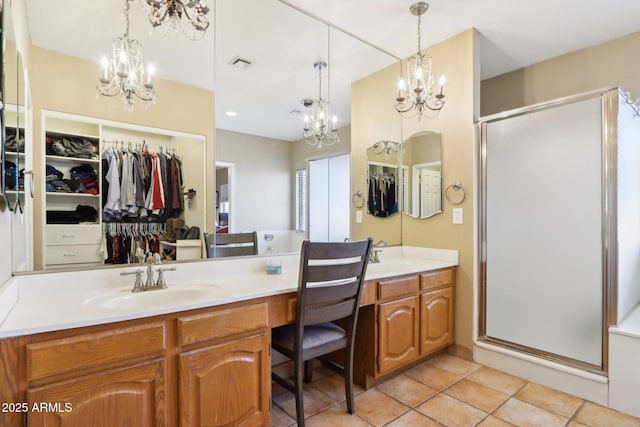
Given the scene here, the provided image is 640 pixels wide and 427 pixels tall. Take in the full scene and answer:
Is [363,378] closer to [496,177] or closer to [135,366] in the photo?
[135,366]

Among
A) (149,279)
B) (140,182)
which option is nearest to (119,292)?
(149,279)

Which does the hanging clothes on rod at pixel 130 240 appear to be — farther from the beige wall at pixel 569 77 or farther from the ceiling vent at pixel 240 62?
the beige wall at pixel 569 77

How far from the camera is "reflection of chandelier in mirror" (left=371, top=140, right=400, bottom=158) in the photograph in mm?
3088

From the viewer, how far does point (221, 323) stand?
1.45 meters

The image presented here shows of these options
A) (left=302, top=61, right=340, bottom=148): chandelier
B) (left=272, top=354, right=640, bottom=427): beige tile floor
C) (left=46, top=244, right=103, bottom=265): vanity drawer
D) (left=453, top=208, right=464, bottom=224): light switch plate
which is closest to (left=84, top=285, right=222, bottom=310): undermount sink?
(left=46, top=244, right=103, bottom=265): vanity drawer

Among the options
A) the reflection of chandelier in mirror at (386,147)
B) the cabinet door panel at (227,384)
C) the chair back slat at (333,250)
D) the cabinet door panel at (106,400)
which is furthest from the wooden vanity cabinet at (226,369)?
the reflection of chandelier in mirror at (386,147)

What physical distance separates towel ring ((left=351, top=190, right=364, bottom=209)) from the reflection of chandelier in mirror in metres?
0.44

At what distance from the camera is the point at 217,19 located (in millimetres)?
2129

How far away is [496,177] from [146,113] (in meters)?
2.43

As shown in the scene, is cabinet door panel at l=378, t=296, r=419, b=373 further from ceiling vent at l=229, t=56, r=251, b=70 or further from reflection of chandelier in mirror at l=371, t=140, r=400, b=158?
ceiling vent at l=229, t=56, r=251, b=70

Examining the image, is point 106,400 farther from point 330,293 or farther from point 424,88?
point 424,88

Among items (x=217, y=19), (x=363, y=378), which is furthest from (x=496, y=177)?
(x=217, y=19)

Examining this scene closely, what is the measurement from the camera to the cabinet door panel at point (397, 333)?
7.08ft

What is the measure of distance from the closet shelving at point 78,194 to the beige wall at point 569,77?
3.16 metres
